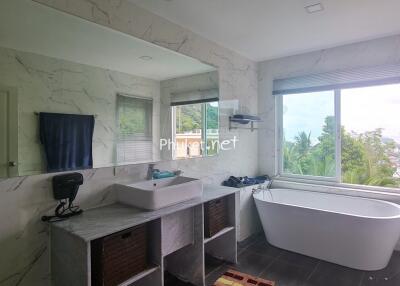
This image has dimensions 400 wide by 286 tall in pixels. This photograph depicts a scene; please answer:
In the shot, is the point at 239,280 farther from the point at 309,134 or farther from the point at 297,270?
the point at 309,134

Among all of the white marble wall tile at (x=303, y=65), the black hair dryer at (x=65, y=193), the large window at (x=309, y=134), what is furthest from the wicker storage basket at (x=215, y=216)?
the large window at (x=309, y=134)

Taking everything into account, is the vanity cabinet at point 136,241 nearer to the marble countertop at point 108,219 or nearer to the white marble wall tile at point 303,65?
the marble countertop at point 108,219

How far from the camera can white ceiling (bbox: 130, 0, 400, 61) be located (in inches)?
87.6

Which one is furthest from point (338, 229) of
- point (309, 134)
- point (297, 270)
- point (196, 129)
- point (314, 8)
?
point (314, 8)

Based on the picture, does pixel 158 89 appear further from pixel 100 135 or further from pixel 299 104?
pixel 299 104

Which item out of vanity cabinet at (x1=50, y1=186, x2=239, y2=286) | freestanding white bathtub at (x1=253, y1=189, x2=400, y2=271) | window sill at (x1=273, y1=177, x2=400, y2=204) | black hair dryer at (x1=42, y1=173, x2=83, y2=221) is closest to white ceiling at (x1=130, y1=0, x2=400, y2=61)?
black hair dryer at (x1=42, y1=173, x2=83, y2=221)

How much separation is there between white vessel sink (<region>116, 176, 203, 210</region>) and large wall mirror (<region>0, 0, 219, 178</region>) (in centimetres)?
24

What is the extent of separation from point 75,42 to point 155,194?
122 cm

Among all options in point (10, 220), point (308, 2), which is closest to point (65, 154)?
point (10, 220)

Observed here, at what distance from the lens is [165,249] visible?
2010 mm

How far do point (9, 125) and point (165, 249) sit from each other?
4.37ft

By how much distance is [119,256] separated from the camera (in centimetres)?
172

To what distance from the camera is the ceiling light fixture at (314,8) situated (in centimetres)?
224

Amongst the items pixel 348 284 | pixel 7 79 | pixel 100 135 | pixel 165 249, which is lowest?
pixel 348 284
